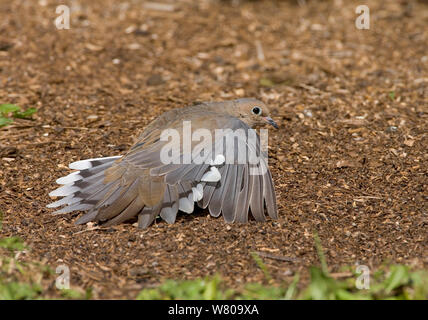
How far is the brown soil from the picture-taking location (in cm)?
470

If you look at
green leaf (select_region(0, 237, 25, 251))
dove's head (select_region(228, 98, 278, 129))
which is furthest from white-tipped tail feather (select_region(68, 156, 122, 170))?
dove's head (select_region(228, 98, 278, 129))

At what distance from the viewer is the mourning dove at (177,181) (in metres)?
5.00

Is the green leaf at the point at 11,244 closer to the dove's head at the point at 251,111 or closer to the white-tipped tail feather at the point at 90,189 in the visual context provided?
the white-tipped tail feather at the point at 90,189

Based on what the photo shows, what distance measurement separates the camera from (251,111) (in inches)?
243

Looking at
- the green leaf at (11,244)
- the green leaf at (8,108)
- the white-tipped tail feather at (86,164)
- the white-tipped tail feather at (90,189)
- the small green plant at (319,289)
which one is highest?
the green leaf at (8,108)

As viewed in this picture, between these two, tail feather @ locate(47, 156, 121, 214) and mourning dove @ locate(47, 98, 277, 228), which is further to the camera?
tail feather @ locate(47, 156, 121, 214)

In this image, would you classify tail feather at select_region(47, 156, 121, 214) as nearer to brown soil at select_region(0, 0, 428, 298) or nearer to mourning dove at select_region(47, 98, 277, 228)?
mourning dove at select_region(47, 98, 277, 228)

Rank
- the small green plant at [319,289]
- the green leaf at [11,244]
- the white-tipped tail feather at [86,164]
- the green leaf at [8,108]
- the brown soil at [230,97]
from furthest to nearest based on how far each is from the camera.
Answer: the green leaf at [8,108]
the white-tipped tail feather at [86,164]
the brown soil at [230,97]
the green leaf at [11,244]
the small green plant at [319,289]

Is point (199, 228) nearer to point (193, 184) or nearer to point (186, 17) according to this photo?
point (193, 184)

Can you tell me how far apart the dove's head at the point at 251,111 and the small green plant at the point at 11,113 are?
2.23 m

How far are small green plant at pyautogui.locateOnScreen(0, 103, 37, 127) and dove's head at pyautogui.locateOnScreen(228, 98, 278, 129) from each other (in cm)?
223

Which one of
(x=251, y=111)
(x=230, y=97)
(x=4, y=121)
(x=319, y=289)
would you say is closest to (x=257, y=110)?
(x=251, y=111)

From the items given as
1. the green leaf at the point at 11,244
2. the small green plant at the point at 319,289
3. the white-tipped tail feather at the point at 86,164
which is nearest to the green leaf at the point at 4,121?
the white-tipped tail feather at the point at 86,164

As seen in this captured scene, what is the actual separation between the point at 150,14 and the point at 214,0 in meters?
1.26
